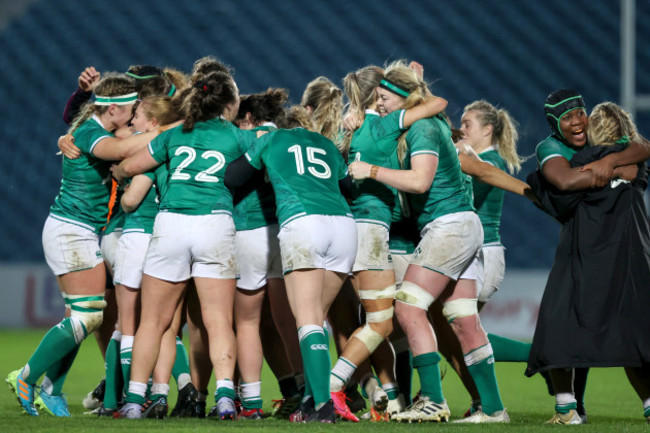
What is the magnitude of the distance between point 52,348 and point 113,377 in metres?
0.35

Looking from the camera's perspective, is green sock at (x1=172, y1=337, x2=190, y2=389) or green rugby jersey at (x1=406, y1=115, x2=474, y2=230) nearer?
green rugby jersey at (x1=406, y1=115, x2=474, y2=230)

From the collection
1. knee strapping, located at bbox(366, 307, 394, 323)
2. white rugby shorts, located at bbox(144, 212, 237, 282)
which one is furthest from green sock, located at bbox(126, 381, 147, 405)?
knee strapping, located at bbox(366, 307, 394, 323)

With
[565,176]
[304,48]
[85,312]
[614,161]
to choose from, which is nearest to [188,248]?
[85,312]

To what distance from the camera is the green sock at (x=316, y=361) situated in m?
4.08

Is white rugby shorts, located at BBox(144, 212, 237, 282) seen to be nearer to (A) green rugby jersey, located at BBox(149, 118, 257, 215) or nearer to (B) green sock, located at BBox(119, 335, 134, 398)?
(A) green rugby jersey, located at BBox(149, 118, 257, 215)

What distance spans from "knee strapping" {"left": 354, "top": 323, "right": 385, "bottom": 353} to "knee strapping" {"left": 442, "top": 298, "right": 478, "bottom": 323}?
1.21ft

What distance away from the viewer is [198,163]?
441cm

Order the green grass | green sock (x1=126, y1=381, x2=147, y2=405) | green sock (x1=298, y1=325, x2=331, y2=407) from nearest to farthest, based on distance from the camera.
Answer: the green grass, green sock (x1=298, y1=325, x2=331, y2=407), green sock (x1=126, y1=381, x2=147, y2=405)

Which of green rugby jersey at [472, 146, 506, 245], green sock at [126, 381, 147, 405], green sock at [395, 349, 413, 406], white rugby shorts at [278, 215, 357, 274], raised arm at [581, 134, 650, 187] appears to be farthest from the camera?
green rugby jersey at [472, 146, 506, 245]

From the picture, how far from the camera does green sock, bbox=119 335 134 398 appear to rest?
185 inches

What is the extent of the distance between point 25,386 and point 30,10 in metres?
13.3

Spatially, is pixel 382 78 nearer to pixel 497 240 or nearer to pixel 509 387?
pixel 497 240

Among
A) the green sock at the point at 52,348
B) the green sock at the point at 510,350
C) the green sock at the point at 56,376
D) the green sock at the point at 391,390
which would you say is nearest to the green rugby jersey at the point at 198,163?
the green sock at the point at 52,348

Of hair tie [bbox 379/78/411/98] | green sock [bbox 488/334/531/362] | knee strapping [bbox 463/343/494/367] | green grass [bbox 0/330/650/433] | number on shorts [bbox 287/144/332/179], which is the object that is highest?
hair tie [bbox 379/78/411/98]
